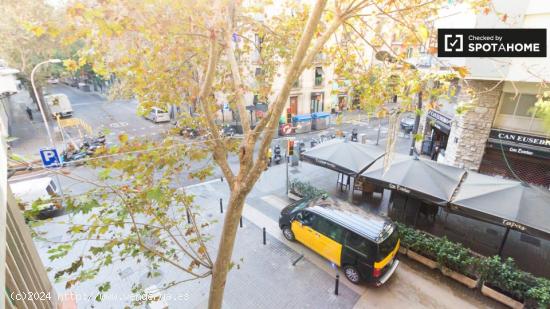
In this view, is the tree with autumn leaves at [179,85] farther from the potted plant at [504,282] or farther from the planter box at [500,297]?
the planter box at [500,297]

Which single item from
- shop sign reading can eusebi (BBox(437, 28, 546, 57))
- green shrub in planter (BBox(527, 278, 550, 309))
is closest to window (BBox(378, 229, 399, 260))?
green shrub in planter (BBox(527, 278, 550, 309))

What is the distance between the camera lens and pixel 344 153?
34.3 ft

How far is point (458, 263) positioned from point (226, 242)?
6373 mm

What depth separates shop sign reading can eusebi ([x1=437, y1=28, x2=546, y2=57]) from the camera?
5.21 meters

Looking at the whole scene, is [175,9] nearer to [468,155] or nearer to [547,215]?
[547,215]

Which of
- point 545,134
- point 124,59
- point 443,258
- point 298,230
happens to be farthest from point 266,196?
point 545,134

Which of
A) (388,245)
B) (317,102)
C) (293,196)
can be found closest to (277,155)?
(293,196)

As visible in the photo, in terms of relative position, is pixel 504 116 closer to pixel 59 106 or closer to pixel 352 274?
pixel 352 274

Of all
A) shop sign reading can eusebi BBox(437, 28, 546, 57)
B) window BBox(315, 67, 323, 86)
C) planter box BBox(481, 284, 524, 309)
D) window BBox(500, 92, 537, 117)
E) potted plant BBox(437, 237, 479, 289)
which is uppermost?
shop sign reading can eusebi BBox(437, 28, 546, 57)

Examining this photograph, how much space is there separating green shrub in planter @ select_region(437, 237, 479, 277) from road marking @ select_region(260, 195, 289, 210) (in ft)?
18.5

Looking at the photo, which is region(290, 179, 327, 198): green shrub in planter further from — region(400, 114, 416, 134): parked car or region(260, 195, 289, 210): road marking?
region(400, 114, 416, 134): parked car

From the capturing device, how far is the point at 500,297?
20.7ft

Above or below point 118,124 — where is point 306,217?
above

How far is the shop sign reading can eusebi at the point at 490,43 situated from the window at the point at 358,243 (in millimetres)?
4375
